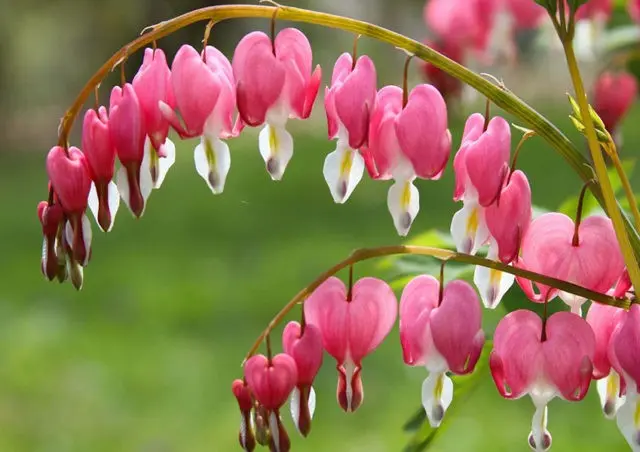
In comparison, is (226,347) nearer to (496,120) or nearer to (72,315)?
(72,315)

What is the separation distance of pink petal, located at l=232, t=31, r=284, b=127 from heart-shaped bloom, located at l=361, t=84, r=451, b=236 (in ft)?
0.29

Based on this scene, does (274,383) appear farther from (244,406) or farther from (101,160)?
(101,160)

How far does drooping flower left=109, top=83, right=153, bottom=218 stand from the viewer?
1.01 m

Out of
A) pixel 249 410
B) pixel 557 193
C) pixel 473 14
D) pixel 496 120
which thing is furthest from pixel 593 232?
pixel 557 193

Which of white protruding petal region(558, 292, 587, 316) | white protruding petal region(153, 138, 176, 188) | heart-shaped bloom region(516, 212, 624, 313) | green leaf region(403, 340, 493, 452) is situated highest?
white protruding petal region(153, 138, 176, 188)

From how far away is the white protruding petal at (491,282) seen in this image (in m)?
1.05

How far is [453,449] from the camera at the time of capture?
321 cm

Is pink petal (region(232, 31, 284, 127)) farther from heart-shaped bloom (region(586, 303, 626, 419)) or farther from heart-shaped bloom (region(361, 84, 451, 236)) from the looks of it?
heart-shaped bloom (region(586, 303, 626, 419))

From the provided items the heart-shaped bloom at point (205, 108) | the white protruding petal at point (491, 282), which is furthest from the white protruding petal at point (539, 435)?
the heart-shaped bloom at point (205, 108)

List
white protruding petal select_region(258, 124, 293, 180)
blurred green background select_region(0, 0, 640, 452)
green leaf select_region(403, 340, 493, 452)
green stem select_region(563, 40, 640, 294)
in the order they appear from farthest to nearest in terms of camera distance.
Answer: blurred green background select_region(0, 0, 640, 452)
green leaf select_region(403, 340, 493, 452)
white protruding petal select_region(258, 124, 293, 180)
green stem select_region(563, 40, 640, 294)

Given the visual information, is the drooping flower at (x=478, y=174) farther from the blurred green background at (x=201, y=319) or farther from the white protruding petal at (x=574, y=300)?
the blurred green background at (x=201, y=319)

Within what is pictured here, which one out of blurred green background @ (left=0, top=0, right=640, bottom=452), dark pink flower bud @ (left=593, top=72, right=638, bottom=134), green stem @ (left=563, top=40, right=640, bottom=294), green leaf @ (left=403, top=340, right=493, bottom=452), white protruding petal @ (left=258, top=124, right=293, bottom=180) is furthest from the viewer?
blurred green background @ (left=0, top=0, right=640, bottom=452)

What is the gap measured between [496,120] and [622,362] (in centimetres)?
23

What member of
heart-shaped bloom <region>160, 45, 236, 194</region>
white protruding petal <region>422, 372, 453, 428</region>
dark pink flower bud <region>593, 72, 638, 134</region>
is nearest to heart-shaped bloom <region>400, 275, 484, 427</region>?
white protruding petal <region>422, 372, 453, 428</region>
